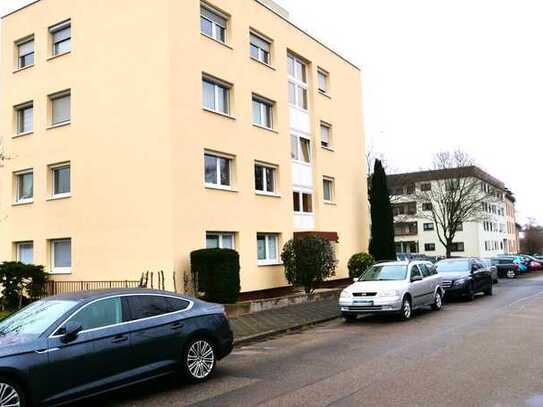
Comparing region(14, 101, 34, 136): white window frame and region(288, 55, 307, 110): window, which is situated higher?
region(288, 55, 307, 110): window

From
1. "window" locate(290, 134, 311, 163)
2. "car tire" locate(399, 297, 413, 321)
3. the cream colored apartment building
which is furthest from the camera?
"window" locate(290, 134, 311, 163)

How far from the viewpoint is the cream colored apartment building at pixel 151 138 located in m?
17.5

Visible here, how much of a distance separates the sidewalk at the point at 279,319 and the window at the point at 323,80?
1272 centimetres

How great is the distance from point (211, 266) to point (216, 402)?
960 cm

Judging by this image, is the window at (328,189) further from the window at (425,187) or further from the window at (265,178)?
the window at (425,187)

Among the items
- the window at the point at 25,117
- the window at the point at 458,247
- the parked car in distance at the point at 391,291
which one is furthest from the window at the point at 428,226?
the window at the point at 25,117

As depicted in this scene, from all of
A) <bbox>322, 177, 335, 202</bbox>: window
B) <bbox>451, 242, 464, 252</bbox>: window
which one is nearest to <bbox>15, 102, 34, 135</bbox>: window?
<bbox>322, 177, 335, 202</bbox>: window

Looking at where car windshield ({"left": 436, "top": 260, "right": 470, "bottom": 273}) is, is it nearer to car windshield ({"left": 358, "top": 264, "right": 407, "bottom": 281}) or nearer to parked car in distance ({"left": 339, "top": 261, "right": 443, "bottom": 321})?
parked car in distance ({"left": 339, "top": 261, "right": 443, "bottom": 321})

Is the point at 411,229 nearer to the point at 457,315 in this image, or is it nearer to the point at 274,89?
the point at 274,89

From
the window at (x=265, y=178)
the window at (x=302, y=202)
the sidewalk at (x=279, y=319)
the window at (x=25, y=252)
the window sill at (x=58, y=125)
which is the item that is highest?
the window sill at (x=58, y=125)

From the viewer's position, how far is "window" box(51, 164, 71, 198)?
20234mm

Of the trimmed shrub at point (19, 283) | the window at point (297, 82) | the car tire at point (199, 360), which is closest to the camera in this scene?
the car tire at point (199, 360)

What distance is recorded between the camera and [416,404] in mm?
6172

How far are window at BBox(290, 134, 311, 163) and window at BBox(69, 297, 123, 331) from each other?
1714 centimetres
